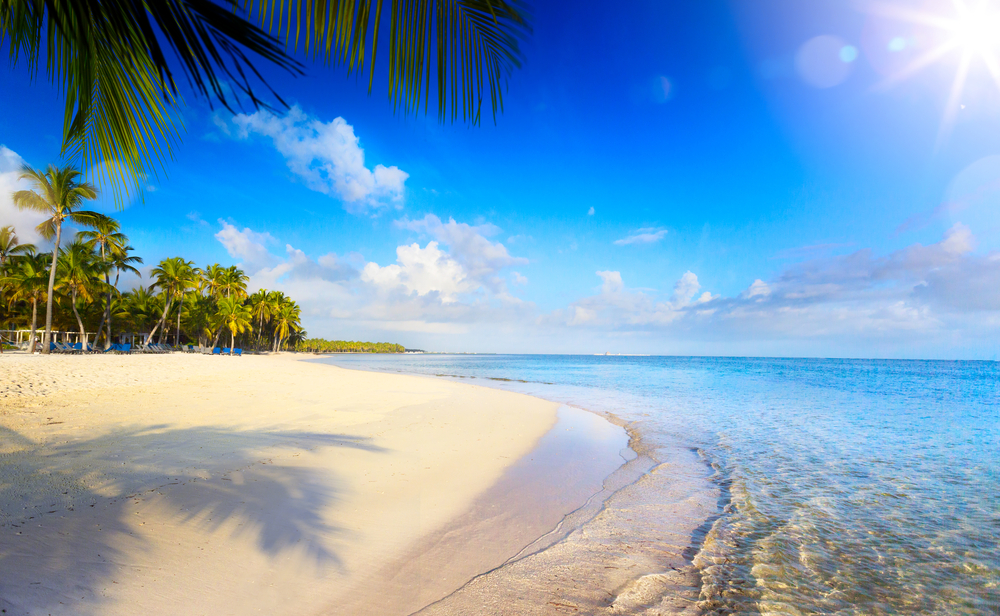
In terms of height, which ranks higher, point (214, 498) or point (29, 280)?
point (29, 280)

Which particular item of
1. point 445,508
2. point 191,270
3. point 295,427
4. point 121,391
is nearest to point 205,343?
point 191,270

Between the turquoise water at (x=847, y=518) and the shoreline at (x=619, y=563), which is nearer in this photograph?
the shoreline at (x=619, y=563)

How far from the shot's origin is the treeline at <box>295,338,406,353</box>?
111 metres

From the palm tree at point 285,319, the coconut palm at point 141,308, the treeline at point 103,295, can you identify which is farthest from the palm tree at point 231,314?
the palm tree at point 285,319

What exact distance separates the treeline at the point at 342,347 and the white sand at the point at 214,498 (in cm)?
10154

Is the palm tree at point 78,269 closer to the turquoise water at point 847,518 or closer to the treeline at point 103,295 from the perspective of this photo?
the treeline at point 103,295

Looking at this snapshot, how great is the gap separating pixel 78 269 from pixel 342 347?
374 ft

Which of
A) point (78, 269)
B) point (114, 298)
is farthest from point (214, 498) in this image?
point (114, 298)

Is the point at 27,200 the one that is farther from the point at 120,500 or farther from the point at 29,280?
the point at 29,280

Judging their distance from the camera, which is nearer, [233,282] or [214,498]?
[214,498]

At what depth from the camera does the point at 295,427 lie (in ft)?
26.1

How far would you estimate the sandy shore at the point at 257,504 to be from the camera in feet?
9.64

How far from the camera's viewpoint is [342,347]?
14150 centimetres

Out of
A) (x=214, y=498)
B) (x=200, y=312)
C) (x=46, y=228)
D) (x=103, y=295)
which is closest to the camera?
(x=214, y=498)
